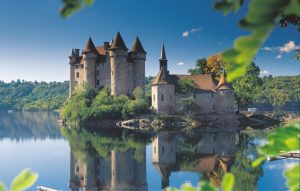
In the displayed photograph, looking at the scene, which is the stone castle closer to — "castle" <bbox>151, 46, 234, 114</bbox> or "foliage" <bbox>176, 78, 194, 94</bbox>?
"castle" <bbox>151, 46, 234, 114</bbox>

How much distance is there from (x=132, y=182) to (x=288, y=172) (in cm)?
2092

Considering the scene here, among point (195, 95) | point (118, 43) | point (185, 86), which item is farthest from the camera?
point (118, 43)

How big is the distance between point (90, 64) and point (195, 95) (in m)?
16.1

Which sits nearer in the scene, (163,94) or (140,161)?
(140,161)

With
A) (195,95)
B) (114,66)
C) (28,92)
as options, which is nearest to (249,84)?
(195,95)

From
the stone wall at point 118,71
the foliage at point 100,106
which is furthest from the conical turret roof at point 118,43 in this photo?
the foliage at point 100,106

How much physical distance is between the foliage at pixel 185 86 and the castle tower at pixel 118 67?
7.43 metres

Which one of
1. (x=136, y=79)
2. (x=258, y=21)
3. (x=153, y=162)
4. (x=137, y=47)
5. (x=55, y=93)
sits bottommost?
(x=153, y=162)

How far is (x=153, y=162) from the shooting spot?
2641 centimetres

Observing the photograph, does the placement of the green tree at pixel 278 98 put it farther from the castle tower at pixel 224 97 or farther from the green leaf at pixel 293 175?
the green leaf at pixel 293 175

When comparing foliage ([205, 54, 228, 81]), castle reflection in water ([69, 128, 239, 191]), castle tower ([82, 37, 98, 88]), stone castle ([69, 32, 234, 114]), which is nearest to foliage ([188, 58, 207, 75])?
foliage ([205, 54, 228, 81])

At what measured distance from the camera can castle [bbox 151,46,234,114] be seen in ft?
159

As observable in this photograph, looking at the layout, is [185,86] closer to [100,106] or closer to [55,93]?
[100,106]

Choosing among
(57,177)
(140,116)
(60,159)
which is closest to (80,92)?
(140,116)
